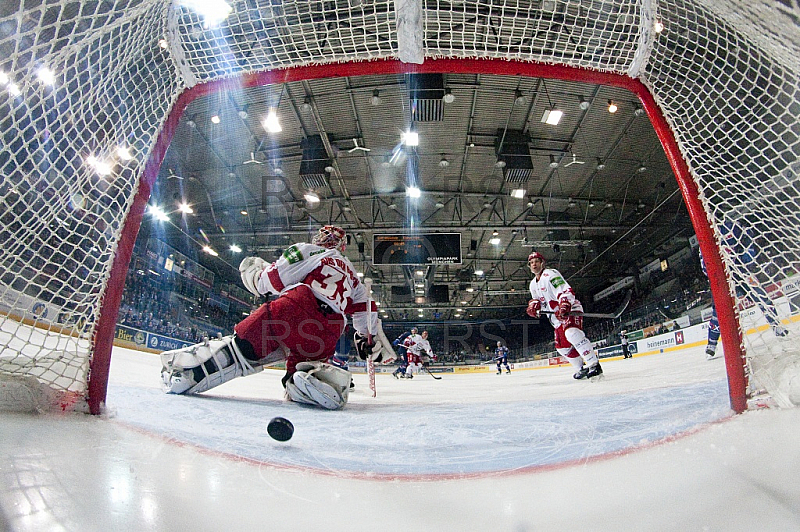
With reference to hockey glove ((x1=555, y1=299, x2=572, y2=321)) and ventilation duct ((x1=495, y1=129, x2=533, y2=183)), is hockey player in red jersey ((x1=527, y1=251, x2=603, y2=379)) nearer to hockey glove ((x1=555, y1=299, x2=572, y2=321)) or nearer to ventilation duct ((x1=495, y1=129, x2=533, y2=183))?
hockey glove ((x1=555, y1=299, x2=572, y2=321))

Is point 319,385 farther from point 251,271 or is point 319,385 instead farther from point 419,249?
point 419,249

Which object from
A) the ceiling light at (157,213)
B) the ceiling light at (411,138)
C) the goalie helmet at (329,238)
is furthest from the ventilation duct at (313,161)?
the goalie helmet at (329,238)

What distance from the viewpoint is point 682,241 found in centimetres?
1255

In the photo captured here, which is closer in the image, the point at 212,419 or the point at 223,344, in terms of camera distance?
the point at 212,419

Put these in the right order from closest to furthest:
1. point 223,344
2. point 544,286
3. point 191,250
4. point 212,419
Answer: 1. point 212,419
2. point 223,344
3. point 544,286
4. point 191,250

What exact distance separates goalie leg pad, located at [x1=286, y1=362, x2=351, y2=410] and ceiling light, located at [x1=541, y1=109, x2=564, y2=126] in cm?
643

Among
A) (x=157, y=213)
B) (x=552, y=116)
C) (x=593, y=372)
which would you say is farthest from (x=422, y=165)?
(x=157, y=213)

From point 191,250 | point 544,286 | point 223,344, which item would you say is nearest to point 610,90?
point 544,286

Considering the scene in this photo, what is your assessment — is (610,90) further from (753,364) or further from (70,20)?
(70,20)

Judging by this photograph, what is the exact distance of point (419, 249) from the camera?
28.7ft

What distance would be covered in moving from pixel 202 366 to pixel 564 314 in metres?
2.84

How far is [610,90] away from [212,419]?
7.62 m

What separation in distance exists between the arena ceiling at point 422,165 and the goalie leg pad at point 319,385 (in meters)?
5.15

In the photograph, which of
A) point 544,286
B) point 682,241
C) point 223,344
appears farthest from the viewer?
point 682,241
